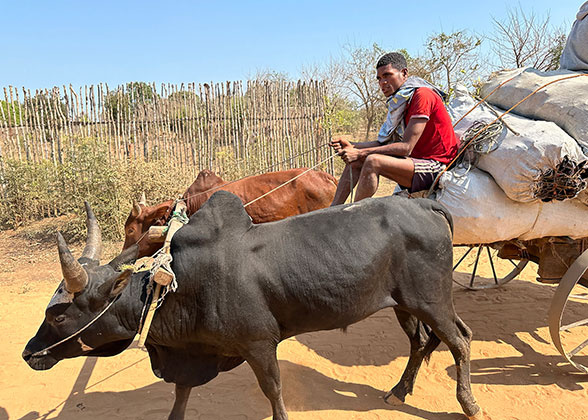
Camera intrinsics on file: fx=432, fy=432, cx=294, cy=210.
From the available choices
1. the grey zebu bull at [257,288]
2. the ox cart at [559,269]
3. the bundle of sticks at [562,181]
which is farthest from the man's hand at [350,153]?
the bundle of sticks at [562,181]

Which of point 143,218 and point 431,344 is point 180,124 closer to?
point 143,218

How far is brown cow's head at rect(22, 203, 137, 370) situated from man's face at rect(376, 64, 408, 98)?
8.92 feet

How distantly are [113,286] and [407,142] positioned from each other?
2.58m

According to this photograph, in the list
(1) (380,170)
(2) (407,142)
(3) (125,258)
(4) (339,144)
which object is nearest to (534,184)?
(2) (407,142)

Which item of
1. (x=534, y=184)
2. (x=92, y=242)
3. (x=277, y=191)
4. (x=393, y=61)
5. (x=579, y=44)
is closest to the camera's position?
(x=92, y=242)

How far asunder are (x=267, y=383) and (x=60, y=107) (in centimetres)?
971

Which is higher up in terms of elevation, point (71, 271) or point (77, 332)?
point (71, 271)

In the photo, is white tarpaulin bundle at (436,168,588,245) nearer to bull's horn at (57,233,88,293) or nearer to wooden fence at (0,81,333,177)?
bull's horn at (57,233,88,293)

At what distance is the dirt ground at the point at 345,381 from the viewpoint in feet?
11.6

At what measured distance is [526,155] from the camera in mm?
3430

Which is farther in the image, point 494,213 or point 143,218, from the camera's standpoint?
point 143,218

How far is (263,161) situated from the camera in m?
11.2

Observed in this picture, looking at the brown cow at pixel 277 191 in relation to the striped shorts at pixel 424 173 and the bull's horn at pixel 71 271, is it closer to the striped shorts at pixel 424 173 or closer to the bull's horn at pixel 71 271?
the striped shorts at pixel 424 173

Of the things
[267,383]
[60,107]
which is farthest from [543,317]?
[60,107]
